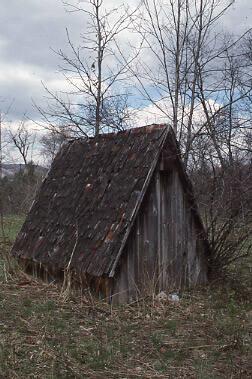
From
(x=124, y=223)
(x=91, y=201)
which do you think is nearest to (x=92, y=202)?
(x=91, y=201)

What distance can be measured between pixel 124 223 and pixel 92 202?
47.0 inches

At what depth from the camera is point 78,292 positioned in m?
7.79

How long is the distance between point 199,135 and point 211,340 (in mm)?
6165

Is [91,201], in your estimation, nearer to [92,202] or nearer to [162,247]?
[92,202]

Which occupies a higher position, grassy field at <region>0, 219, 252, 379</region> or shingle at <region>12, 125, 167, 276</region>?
shingle at <region>12, 125, 167, 276</region>

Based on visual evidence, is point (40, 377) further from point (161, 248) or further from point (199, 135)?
point (199, 135)

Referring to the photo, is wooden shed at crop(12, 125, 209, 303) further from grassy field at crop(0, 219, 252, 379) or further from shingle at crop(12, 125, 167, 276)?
grassy field at crop(0, 219, 252, 379)

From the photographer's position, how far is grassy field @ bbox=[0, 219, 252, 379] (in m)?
4.84

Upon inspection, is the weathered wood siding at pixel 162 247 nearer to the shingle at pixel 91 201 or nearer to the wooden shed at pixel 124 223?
the wooden shed at pixel 124 223

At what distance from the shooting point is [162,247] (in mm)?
8477

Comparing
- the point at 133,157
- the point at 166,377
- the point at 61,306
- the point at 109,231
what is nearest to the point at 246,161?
the point at 133,157

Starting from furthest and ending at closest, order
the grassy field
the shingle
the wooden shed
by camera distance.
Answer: the shingle → the wooden shed → the grassy field

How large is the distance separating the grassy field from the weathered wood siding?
1.24 feet

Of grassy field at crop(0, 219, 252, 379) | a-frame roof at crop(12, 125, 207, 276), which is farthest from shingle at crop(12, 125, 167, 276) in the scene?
grassy field at crop(0, 219, 252, 379)
